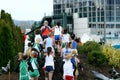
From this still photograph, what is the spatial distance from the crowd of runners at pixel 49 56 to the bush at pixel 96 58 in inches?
130

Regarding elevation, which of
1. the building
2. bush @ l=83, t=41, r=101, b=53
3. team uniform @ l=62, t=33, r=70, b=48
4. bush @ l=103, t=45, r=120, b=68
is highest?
team uniform @ l=62, t=33, r=70, b=48

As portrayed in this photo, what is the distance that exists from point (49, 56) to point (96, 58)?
24.6 feet

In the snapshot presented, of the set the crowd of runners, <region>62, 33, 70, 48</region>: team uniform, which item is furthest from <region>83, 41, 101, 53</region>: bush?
<region>62, 33, 70, 48</region>: team uniform

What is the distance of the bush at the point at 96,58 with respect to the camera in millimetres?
26484

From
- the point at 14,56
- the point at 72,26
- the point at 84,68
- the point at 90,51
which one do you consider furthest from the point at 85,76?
the point at 72,26

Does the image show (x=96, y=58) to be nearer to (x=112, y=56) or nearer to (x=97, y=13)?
(x=112, y=56)

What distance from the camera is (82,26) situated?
274 feet

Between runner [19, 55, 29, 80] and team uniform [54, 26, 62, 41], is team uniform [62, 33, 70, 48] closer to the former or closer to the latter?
team uniform [54, 26, 62, 41]

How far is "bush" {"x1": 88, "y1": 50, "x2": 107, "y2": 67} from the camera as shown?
1043 inches

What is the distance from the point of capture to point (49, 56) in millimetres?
19422

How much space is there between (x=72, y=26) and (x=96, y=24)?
377 centimetres

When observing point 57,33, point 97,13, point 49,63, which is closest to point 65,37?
point 57,33

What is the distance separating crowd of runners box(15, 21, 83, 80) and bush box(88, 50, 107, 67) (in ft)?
10.9

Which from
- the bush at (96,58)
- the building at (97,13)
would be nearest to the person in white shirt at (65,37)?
the bush at (96,58)
